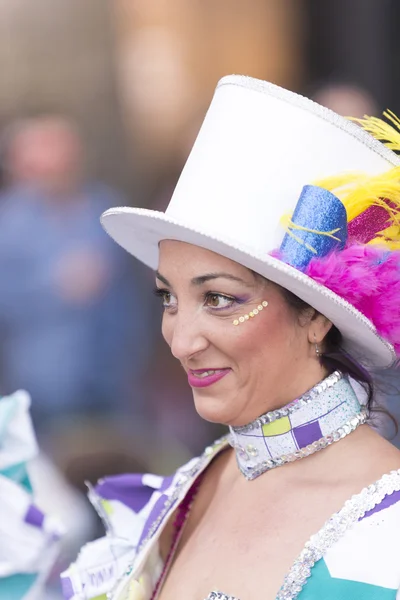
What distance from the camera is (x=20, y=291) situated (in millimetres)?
4441

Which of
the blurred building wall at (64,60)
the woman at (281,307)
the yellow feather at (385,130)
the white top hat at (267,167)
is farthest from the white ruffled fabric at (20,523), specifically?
the blurred building wall at (64,60)

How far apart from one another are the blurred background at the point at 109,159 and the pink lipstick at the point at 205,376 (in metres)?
1.82

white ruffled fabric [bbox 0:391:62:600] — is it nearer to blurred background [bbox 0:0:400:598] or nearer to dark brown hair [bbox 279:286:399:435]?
dark brown hair [bbox 279:286:399:435]

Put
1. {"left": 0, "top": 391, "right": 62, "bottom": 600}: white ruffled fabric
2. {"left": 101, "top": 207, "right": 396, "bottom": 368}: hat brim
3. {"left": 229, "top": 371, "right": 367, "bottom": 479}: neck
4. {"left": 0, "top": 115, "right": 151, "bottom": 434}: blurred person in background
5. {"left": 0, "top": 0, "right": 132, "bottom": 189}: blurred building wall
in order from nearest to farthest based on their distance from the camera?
{"left": 101, "top": 207, "right": 396, "bottom": 368}: hat brim < {"left": 229, "top": 371, "right": 367, "bottom": 479}: neck < {"left": 0, "top": 391, "right": 62, "bottom": 600}: white ruffled fabric < {"left": 0, "top": 115, "right": 151, "bottom": 434}: blurred person in background < {"left": 0, "top": 0, "right": 132, "bottom": 189}: blurred building wall

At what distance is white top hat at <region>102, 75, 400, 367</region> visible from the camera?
1814 mm

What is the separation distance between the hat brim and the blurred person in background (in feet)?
7.96

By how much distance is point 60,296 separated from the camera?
4461 millimetres

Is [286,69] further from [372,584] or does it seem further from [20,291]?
[372,584]

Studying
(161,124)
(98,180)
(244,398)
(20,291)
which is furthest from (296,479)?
(161,124)

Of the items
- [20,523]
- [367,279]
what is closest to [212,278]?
[367,279]

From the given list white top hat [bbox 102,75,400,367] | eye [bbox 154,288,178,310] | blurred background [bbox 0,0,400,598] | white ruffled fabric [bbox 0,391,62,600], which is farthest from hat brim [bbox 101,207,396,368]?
blurred background [bbox 0,0,400,598]

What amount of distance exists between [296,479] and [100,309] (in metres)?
2.84

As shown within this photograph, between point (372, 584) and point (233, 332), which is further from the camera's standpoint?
point (233, 332)

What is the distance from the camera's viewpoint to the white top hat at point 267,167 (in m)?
1.81
